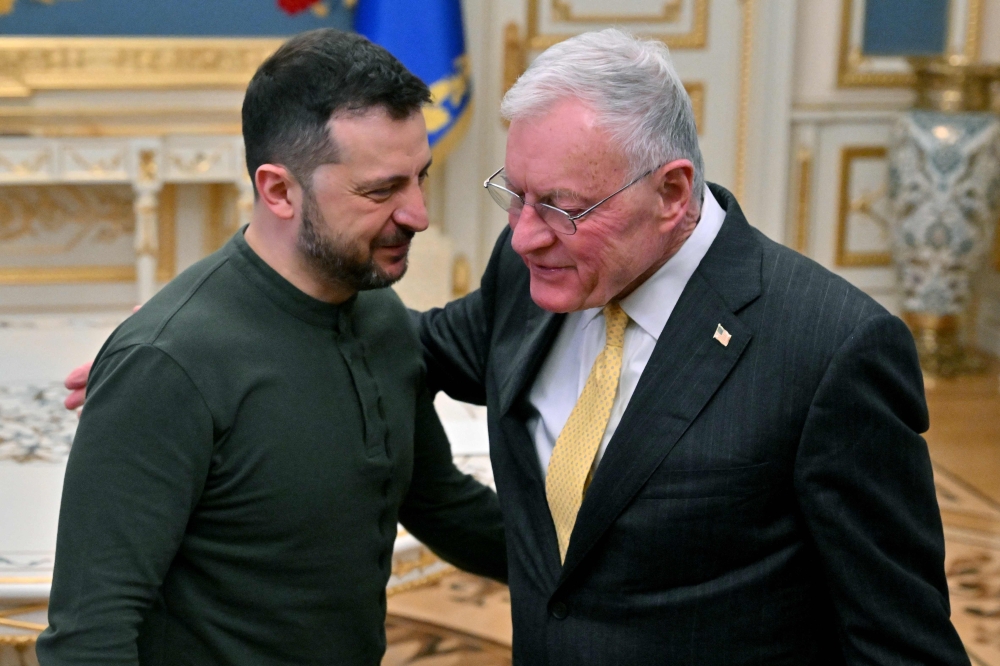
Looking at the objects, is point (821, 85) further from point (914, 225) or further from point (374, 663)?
point (374, 663)

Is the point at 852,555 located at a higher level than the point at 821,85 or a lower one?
lower

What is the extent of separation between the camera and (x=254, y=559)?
142 centimetres

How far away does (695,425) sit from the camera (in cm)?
135

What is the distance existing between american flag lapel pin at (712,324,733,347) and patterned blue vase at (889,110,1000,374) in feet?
12.6

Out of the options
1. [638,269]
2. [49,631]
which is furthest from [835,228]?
[49,631]

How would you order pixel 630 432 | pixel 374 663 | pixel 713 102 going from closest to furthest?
1. pixel 630 432
2. pixel 374 663
3. pixel 713 102

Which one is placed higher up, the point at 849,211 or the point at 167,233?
Answer: the point at 849,211

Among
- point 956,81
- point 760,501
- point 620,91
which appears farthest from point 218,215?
point 760,501

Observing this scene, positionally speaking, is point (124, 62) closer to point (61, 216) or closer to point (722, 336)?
point (61, 216)

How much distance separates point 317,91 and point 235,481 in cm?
47

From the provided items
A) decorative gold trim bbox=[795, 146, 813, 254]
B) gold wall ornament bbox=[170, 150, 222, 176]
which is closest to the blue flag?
gold wall ornament bbox=[170, 150, 222, 176]

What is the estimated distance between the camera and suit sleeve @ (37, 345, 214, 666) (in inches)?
50.1

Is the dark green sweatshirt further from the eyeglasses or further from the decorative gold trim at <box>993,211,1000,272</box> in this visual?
the decorative gold trim at <box>993,211,1000,272</box>

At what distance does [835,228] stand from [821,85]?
2.16 feet
